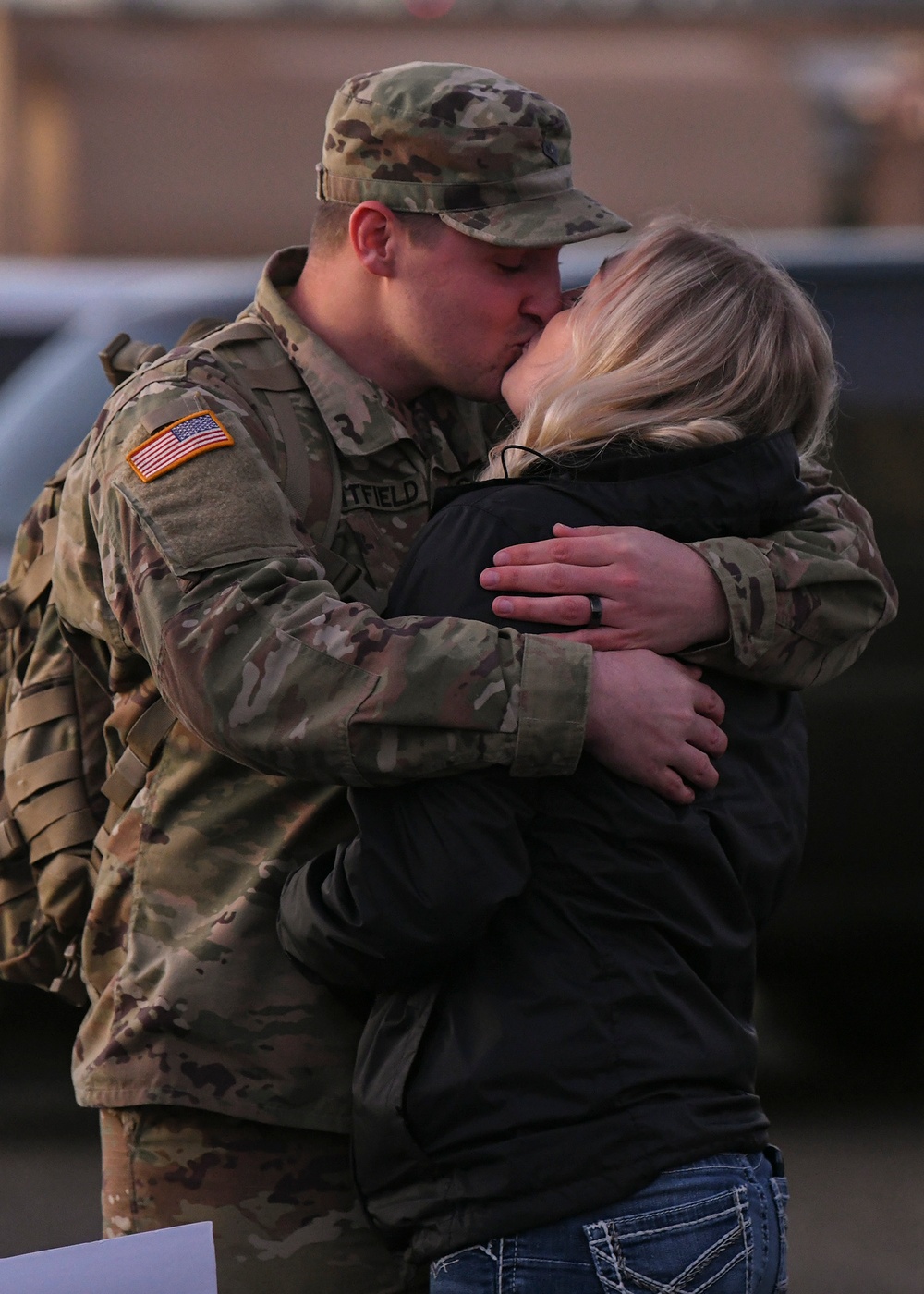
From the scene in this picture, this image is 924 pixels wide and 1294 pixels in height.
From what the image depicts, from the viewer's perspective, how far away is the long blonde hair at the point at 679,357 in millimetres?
1702

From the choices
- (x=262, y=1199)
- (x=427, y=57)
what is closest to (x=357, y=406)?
(x=262, y=1199)

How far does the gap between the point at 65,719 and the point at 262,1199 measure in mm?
674

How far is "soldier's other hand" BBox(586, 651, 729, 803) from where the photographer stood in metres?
1.64

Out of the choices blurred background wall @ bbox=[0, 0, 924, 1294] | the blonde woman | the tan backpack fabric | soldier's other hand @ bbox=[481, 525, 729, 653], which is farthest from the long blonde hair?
blurred background wall @ bbox=[0, 0, 924, 1294]

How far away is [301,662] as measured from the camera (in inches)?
65.2

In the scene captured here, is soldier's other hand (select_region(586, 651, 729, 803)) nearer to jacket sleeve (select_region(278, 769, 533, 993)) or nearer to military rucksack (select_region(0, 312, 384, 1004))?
jacket sleeve (select_region(278, 769, 533, 993))

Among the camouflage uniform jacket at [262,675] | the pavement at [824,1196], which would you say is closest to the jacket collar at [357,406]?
the camouflage uniform jacket at [262,675]

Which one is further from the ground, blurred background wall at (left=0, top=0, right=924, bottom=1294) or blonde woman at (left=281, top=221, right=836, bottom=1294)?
blonde woman at (left=281, top=221, right=836, bottom=1294)

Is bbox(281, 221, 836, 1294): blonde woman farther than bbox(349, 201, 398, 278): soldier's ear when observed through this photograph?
No

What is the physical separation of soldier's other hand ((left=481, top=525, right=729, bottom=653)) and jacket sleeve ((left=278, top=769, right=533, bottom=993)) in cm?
18

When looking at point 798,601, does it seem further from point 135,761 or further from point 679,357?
point 135,761

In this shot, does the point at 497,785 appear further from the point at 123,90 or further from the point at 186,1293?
the point at 123,90

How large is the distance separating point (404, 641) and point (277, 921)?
1.26 ft

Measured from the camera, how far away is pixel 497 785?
5.35ft
